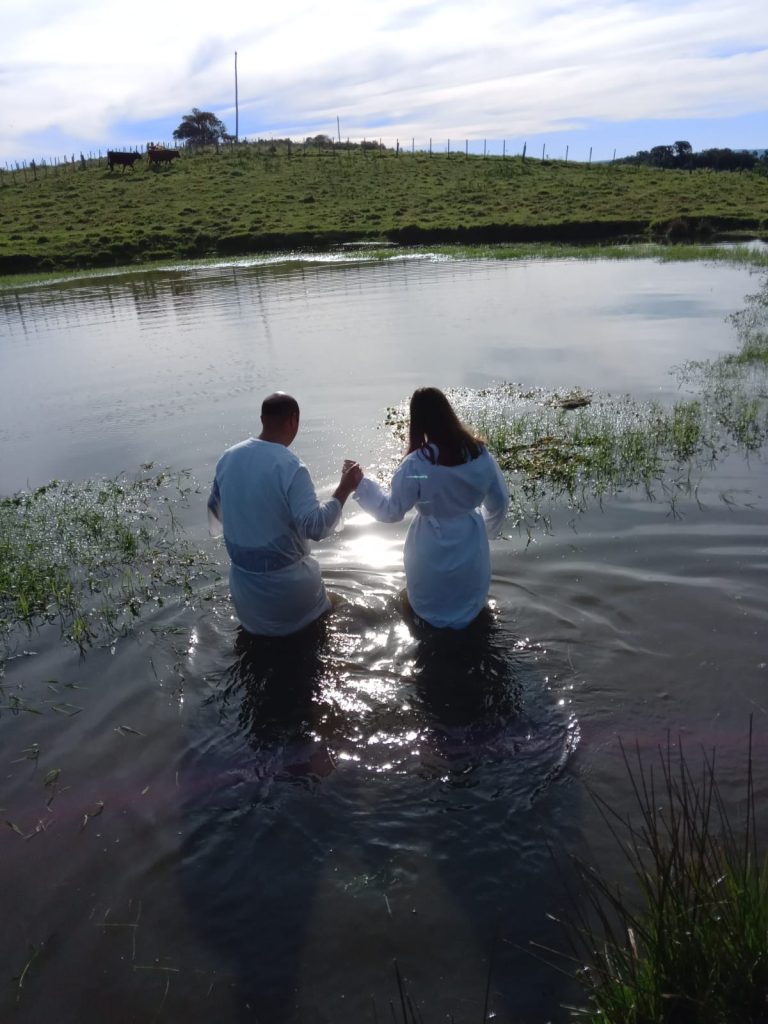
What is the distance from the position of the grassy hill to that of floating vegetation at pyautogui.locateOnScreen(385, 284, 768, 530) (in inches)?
1333

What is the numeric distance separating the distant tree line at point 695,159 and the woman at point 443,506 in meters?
112

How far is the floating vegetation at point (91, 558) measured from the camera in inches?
293

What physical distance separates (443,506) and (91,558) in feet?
14.6

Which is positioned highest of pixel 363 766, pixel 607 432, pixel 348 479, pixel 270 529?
pixel 348 479

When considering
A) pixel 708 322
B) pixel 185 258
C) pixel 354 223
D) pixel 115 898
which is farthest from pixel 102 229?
pixel 115 898

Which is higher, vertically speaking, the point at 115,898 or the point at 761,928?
the point at 761,928

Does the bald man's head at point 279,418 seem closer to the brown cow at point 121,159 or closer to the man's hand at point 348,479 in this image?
the man's hand at point 348,479

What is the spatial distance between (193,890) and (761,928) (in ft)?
9.79

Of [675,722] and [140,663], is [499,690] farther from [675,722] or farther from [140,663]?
[140,663]

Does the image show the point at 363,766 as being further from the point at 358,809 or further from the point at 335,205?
the point at 335,205

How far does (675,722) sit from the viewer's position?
5422 millimetres

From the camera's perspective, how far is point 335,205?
5753cm

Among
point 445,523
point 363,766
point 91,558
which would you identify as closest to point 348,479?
point 445,523

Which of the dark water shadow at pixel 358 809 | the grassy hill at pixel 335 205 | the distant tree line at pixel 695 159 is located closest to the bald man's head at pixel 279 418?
the dark water shadow at pixel 358 809
